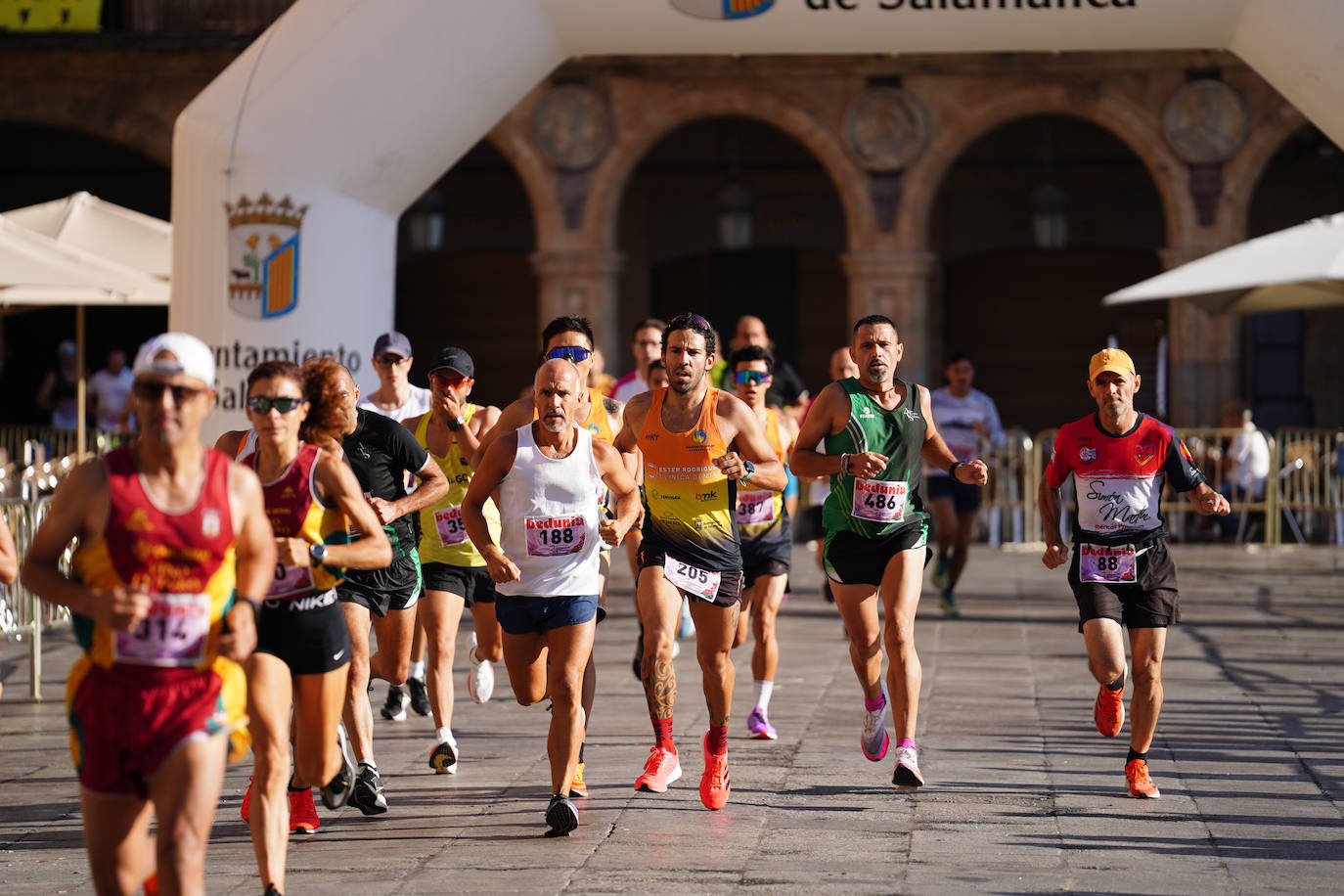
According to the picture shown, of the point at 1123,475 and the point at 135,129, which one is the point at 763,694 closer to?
the point at 1123,475

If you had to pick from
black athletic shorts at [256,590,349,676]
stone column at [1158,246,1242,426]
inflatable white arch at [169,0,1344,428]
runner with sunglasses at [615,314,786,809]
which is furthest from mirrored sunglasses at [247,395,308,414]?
stone column at [1158,246,1242,426]

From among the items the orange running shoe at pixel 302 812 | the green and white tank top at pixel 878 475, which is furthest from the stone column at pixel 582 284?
the orange running shoe at pixel 302 812

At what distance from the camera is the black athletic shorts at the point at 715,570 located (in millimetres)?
6699

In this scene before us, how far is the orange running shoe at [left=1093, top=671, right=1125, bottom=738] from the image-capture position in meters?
6.79

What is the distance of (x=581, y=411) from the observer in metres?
7.84

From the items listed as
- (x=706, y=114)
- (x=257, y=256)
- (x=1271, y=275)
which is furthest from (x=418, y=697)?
(x=706, y=114)

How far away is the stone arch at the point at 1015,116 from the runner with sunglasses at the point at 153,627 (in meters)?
16.7

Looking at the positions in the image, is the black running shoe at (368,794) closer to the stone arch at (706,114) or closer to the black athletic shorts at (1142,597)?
the black athletic shorts at (1142,597)

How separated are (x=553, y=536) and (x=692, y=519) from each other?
72cm

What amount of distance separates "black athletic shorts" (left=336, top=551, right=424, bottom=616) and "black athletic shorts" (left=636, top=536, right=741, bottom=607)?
0.89 meters

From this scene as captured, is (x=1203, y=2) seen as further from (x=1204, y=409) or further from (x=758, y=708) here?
(x=1204, y=409)

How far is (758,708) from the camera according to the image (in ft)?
26.2

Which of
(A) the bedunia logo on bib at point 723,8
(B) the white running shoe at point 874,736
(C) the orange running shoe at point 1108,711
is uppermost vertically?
(A) the bedunia logo on bib at point 723,8

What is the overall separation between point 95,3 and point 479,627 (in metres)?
15.0
